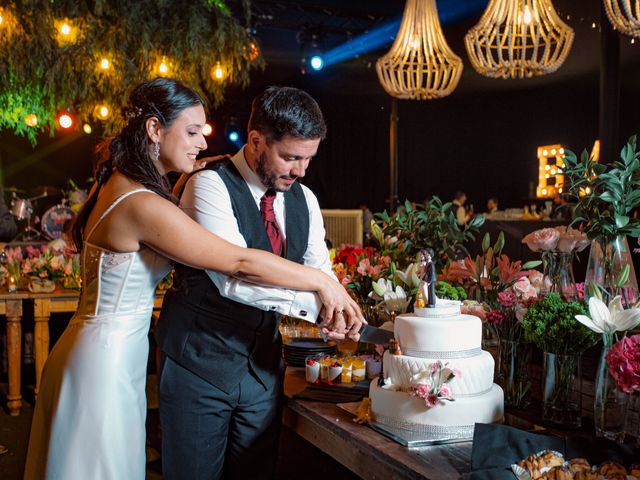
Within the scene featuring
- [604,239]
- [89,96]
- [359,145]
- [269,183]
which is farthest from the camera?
[359,145]

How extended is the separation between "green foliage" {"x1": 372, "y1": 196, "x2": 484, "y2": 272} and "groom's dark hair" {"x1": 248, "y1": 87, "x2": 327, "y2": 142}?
2.46ft

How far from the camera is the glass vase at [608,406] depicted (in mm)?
1569

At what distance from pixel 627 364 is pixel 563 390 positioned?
360 millimetres

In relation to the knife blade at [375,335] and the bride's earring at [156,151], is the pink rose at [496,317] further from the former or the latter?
the bride's earring at [156,151]

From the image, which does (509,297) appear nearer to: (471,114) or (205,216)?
(205,216)

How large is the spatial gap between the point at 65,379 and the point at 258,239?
60 centimetres

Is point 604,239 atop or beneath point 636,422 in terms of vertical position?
atop

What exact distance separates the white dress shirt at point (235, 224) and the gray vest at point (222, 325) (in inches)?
1.1

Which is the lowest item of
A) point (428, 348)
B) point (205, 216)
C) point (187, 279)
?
point (428, 348)

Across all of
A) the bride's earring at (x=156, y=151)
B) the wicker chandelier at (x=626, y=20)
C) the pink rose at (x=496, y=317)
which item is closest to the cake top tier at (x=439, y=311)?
the pink rose at (x=496, y=317)

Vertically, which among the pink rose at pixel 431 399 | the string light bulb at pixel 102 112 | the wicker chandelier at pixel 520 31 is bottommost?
the pink rose at pixel 431 399

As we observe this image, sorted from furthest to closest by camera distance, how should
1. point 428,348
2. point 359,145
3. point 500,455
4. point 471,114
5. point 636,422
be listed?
1. point 359,145
2. point 471,114
3. point 428,348
4. point 636,422
5. point 500,455

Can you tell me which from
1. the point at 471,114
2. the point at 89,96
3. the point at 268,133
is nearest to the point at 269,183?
the point at 268,133

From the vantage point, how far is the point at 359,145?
14.3 meters
